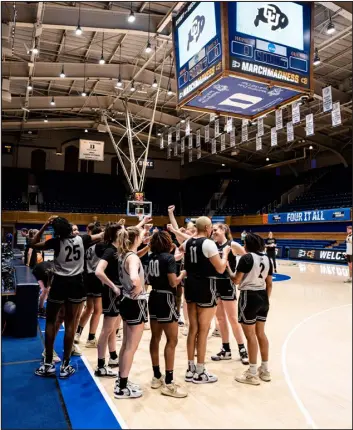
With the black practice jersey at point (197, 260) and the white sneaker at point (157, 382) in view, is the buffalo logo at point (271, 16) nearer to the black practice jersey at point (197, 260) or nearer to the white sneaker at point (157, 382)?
the black practice jersey at point (197, 260)

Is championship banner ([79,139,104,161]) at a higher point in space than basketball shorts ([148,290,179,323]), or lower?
higher

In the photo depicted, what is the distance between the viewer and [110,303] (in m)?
3.73

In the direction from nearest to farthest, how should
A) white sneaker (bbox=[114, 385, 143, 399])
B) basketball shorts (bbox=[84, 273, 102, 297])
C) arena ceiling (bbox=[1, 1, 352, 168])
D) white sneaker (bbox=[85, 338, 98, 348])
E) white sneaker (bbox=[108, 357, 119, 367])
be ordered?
white sneaker (bbox=[114, 385, 143, 399]) → white sneaker (bbox=[108, 357, 119, 367]) → basketball shorts (bbox=[84, 273, 102, 297]) → white sneaker (bbox=[85, 338, 98, 348]) → arena ceiling (bbox=[1, 1, 352, 168])

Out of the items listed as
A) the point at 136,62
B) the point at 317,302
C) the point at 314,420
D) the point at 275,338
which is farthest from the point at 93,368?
the point at 136,62

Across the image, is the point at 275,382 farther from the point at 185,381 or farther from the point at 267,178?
the point at 267,178

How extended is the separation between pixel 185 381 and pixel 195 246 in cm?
136

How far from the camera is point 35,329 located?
A: 5105mm

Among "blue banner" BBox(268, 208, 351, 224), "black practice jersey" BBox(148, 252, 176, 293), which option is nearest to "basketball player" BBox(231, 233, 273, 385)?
"black practice jersey" BBox(148, 252, 176, 293)

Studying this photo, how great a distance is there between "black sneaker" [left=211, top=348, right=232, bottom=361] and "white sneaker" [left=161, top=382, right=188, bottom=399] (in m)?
1.06

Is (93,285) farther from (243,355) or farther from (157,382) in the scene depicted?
(243,355)

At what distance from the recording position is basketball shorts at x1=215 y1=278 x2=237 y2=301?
4.36m

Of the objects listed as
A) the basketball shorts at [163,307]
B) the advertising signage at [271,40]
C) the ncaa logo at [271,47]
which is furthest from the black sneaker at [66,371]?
the ncaa logo at [271,47]

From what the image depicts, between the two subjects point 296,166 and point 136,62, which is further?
point 296,166

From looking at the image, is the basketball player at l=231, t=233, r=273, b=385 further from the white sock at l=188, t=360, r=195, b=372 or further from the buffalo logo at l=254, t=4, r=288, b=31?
the buffalo logo at l=254, t=4, r=288, b=31
